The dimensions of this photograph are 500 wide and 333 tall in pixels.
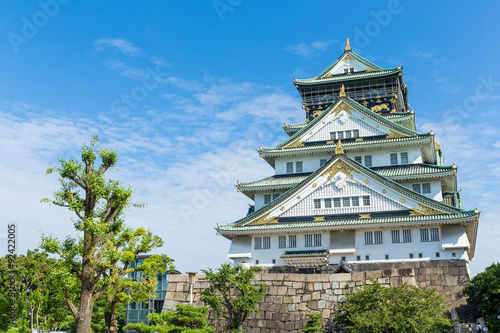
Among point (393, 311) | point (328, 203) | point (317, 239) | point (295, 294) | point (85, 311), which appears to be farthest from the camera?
point (328, 203)

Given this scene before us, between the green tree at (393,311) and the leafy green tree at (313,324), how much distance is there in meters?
1.23

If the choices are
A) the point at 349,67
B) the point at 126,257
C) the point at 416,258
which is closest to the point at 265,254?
the point at 416,258

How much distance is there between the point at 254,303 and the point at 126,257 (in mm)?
6909

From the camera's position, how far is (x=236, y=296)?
84.5ft

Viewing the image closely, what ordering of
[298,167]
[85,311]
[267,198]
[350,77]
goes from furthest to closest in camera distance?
[350,77] < [298,167] < [267,198] < [85,311]

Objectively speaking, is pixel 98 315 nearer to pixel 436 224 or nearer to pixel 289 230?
pixel 289 230

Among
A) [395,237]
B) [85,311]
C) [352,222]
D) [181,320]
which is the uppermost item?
[352,222]

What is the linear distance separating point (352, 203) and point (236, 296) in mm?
16702

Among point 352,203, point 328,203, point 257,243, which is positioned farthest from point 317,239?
point 257,243

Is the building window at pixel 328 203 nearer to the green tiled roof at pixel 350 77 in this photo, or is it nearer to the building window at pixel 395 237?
the building window at pixel 395 237

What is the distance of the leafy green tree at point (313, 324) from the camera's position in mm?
25484

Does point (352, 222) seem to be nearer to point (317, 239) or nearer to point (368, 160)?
point (317, 239)

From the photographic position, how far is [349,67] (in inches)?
2189

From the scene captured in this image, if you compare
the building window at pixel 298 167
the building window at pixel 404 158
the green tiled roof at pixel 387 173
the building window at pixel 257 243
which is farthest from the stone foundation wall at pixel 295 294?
the building window at pixel 298 167
